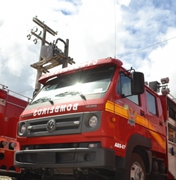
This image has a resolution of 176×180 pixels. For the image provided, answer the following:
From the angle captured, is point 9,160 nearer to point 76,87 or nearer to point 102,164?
point 76,87

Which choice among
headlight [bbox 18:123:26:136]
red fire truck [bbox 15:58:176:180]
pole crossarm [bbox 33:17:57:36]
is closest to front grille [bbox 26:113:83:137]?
red fire truck [bbox 15:58:176:180]

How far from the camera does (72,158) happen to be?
14.5 ft

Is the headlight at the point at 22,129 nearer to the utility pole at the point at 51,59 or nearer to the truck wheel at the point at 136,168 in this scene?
the truck wheel at the point at 136,168

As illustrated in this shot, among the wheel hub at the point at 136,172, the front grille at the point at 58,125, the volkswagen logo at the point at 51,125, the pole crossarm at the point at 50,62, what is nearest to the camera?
the front grille at the point at 58,125

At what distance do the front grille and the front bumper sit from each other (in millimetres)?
318

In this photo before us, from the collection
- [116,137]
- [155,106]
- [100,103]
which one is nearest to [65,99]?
[100,103]

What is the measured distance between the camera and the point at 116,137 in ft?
14.9

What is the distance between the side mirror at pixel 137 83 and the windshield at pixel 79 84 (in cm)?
44

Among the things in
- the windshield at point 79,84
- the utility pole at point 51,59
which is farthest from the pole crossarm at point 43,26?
the windshield at point 79,84

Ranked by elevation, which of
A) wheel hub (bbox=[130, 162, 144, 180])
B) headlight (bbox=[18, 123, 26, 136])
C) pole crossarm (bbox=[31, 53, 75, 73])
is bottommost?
wheel hub (bbox=[130, 162, 144, 180])

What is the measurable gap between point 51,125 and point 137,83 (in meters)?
1.71

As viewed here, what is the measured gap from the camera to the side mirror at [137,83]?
190 inches

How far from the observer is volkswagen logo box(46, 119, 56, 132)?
4.76m

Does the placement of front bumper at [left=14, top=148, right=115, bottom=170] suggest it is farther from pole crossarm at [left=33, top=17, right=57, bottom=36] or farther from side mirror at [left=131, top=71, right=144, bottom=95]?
pole crossarm at [left=33, top=17, right=57, bottom=36]
